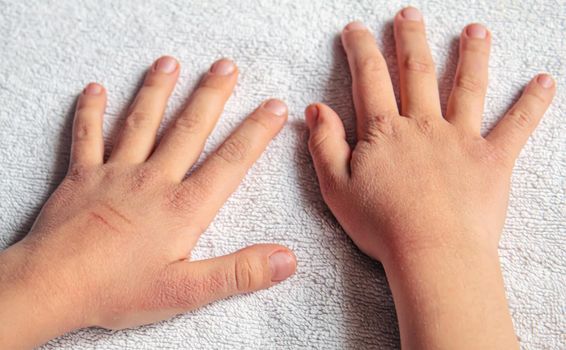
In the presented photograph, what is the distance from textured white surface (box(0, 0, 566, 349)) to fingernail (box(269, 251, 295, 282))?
19mm

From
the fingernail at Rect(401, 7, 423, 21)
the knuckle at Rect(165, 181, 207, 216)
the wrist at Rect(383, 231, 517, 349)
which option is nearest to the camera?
the wrist at Rect(383, 231, 517, 349)

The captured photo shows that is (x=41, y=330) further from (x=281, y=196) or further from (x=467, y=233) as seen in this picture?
(x=467, y=233)

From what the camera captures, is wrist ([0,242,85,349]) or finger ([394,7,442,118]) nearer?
wrist ([0,242,85,349])

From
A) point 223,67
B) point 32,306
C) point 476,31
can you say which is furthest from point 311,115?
Answer: point 32,306

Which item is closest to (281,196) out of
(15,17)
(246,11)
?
(246,11)

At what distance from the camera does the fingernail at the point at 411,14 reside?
81 cm

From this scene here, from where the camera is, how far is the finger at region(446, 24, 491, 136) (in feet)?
2.45

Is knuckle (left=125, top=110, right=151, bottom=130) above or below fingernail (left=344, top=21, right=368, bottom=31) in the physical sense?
below

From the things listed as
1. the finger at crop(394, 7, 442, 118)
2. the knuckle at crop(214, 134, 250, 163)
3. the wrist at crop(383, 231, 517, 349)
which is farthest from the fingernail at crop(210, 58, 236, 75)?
the wrist at crop(383, 231, 517, 349)

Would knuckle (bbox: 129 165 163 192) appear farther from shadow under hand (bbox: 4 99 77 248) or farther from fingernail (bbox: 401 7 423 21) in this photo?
fingernail (bbox: 401 7 423 21)

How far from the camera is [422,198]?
2.21 feet

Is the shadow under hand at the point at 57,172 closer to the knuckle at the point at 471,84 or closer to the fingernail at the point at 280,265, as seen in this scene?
the fingernail at the point at 280,265

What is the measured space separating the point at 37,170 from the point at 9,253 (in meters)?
0.14

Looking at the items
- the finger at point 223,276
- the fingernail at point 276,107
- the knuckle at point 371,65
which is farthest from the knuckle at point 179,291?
the knuckle at point 371,65
